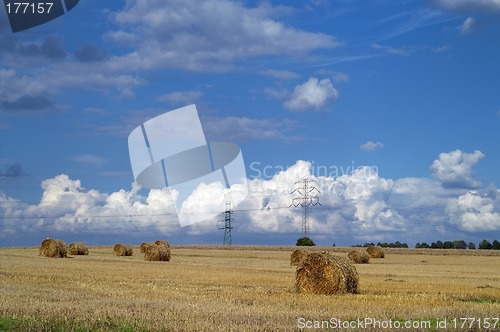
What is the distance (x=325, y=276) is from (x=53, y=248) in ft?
90.3

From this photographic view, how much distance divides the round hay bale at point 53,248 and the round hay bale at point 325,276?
86.6 ft

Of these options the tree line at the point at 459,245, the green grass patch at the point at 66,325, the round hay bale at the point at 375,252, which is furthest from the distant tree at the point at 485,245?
the green grass patch at the point at 66,325

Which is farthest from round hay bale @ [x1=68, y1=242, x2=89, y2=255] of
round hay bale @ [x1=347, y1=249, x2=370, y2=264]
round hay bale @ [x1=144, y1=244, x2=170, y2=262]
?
round hay bale @ [x1=347, y1=249, x2=370, y2=264]

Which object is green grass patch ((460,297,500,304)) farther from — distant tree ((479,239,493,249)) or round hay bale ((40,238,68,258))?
distant tree ((479,239,493,249))

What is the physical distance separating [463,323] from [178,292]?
8772 mm

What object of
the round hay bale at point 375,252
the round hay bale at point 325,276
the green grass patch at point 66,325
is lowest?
the green grass patch at point 66,325

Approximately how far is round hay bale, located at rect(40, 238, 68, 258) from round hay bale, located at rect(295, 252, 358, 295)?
26.4 metres

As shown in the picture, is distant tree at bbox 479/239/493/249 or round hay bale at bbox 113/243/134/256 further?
distant tree at bbox 479/239/493/249

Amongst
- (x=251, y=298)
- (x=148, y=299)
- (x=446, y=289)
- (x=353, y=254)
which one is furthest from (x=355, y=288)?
(x=353, y=254)

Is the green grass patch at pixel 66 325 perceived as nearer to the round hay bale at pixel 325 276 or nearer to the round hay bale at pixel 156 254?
the round hay bale at pixel 325 276

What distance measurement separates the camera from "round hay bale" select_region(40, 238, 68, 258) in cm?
4147

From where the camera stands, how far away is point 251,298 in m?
16.1

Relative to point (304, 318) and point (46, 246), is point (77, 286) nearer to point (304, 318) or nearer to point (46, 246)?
point (304, 318)

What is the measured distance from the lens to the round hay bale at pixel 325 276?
1905cm
